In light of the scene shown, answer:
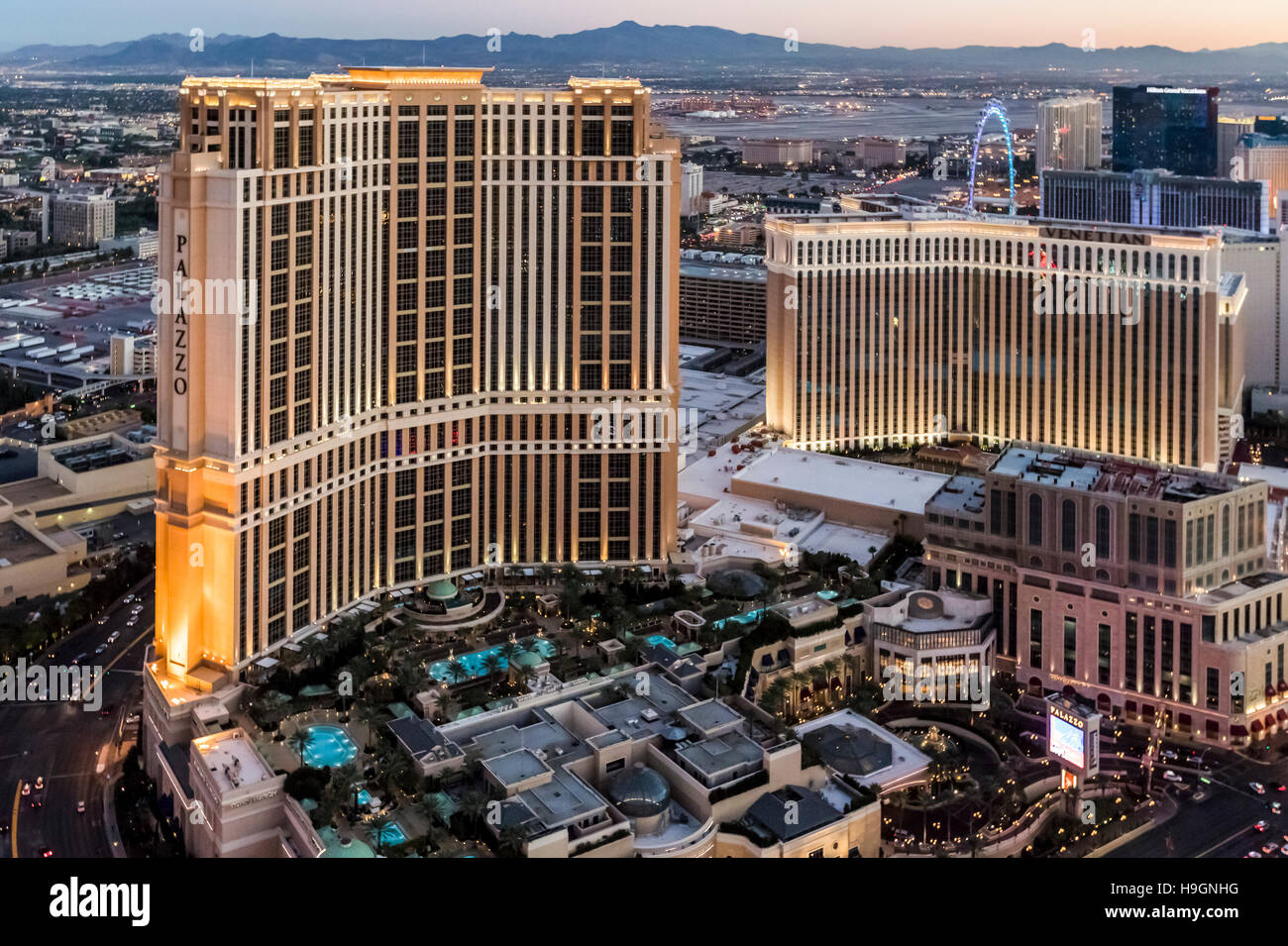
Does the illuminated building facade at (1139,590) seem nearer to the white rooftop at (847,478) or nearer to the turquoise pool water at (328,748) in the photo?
the white rooftop at (847,478)

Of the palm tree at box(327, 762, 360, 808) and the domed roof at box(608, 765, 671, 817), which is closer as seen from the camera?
the palm tree at box(327, 762, 360, 808)

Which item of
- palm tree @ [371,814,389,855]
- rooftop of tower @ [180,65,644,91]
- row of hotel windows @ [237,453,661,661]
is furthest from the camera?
rooftop of tower @ [180,65,644,91]

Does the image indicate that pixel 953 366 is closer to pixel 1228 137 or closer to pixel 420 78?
pixel 420 78

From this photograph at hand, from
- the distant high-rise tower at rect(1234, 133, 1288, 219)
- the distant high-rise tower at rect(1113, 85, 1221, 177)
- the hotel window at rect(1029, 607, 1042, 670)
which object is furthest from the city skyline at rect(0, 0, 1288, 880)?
the distant high-rise tower at rect(1113, 85, 1221, 177)

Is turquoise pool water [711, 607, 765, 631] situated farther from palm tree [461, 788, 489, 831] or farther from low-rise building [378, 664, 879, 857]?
palm tree [461, 788, 489, 831]

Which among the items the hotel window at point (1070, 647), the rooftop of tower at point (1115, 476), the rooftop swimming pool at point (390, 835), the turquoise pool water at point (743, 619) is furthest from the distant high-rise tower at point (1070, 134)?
the rooftop swimming pool at point (390, 835)

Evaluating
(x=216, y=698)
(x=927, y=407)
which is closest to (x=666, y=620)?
(x=216, y=698)
